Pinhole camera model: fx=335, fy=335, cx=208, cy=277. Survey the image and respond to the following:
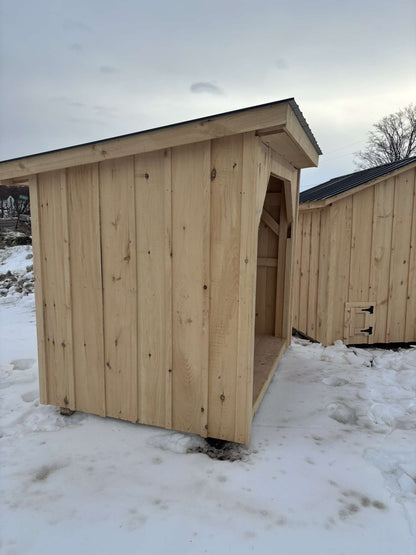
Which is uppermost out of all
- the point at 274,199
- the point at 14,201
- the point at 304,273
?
the point at 14,201

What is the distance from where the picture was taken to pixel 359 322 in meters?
4.91

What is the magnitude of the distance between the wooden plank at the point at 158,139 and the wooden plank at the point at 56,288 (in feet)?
0.46

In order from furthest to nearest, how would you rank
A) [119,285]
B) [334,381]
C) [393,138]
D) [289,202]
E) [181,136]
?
[393,138] < [289,202] < [334,381] < [119,285] < [181,136]

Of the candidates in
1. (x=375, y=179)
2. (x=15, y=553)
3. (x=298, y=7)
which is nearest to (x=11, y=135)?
(x=298, y=7)

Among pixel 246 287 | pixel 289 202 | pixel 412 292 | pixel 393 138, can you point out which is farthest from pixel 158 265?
pixel 393 138

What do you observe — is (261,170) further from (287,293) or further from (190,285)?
(287,293)

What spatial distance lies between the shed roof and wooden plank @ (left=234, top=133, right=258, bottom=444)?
0.43 ft

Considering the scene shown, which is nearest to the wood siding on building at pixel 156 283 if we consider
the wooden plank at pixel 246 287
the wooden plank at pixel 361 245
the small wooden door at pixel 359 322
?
the wooden plank at pixel 246 287

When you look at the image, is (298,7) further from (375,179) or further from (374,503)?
(374,503)

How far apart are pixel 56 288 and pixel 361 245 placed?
4.04 m

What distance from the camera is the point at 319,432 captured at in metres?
2.59

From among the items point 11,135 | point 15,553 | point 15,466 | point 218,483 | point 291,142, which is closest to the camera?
point 15,553

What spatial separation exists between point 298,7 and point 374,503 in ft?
18.3

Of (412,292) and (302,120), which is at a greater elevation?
(302,120)
